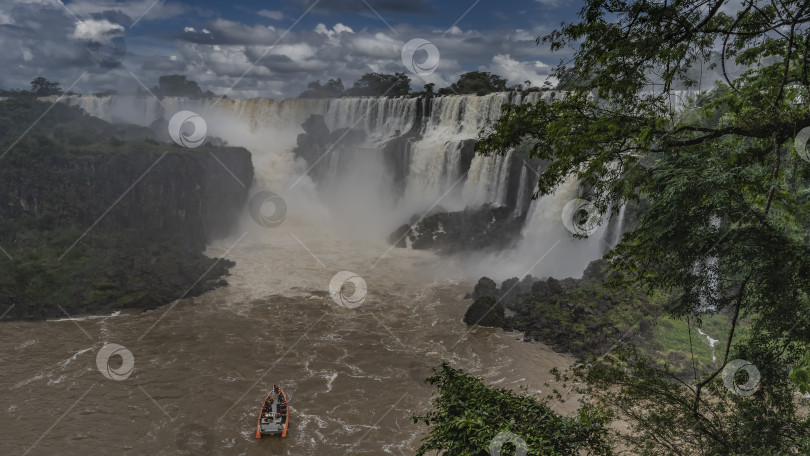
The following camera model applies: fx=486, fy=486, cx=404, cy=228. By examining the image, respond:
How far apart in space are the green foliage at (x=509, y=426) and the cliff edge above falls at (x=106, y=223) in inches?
887

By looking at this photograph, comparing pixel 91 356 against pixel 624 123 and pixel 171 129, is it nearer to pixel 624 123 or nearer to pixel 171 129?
pixel 624 123

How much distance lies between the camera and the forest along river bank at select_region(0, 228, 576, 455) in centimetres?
1453

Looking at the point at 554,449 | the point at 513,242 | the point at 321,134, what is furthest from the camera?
the point at 321,134

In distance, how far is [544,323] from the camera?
22.7 metres

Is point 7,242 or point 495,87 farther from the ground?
point 495,87

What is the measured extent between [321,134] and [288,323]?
32275 millimetres

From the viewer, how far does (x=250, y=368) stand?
18859mm

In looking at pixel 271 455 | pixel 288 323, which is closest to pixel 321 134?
pixel 288 323

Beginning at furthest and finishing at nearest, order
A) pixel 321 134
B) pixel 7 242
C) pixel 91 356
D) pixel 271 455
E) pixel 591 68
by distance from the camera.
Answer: pixel 321 134
pixel 7 242
pixel 91 356
pixel 271 455
pixel 591 68

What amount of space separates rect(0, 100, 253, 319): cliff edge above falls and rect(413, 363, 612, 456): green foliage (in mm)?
22542

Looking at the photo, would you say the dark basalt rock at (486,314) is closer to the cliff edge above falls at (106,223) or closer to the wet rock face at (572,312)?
the wet rock face at (572,312)

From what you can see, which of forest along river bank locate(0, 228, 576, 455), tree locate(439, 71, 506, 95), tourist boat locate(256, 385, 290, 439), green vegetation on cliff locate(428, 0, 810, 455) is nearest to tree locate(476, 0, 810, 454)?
green vegetation on cliff locate(428, 0, 810, 455)


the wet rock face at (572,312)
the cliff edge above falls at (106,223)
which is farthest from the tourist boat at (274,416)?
the cliff edge above falls at (106,223)

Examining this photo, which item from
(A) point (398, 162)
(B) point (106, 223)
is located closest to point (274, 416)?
(B) point (106, 223)
